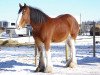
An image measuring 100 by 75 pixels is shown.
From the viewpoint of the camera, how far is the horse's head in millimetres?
11594

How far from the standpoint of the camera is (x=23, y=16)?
11695 mm

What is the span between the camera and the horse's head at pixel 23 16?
11.6 metres

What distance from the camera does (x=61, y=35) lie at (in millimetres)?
12586

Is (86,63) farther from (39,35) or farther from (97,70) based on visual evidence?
(39,35)

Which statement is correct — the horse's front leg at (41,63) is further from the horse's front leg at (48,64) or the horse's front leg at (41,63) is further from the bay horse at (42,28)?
the horse's front leg at (48,64)

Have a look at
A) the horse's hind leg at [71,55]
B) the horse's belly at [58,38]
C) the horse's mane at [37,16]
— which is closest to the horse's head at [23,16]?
the horse's mane at [37,16]

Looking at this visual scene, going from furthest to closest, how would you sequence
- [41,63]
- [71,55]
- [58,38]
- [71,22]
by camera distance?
[71,55] < [71,22] < [58,38] < [41,63]

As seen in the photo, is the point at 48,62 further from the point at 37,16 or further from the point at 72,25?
the point at 72,25

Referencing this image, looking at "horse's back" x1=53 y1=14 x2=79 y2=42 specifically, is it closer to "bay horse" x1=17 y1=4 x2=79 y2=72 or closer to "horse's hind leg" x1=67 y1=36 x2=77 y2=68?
"bay horse" x1=17 y1=4 x2=79 y2=72

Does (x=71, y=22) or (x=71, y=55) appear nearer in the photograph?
(x=71, y=22)

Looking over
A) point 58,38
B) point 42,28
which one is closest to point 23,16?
point 42,28

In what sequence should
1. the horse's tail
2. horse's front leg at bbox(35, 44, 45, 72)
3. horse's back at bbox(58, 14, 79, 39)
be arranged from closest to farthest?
horse's front leg at bbox(35, 44, 45, 72)
horse's back at bbox(58, 14, 79, 39)
the horse's tail

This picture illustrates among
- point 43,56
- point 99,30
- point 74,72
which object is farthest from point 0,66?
point 99,30

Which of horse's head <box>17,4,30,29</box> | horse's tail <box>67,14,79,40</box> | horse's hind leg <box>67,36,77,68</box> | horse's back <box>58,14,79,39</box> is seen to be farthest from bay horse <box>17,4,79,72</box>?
horse's hind leg <box>67,36,77,68</box>
